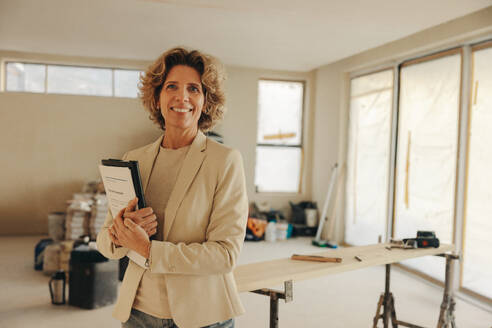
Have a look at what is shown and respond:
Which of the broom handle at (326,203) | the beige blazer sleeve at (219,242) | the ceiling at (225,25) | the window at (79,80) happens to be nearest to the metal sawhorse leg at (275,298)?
the beige blazer sleeve at (219,242)

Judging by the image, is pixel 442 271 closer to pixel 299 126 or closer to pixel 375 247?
pixel 375 247

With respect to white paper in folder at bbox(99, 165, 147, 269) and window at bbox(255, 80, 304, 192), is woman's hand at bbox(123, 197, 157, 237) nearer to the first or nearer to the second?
white paper in folder at bbox(99, 165, 147, 269)

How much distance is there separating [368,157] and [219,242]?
538cm

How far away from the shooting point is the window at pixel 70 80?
7215 mm

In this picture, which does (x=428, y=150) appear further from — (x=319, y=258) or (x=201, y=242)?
(x=201, y=242)

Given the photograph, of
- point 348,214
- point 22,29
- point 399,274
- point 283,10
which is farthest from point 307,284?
point 22,29

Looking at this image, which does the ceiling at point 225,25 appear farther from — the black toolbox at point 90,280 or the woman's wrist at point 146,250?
the woman's wrist at point 146,250

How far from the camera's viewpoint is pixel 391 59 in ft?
18.9

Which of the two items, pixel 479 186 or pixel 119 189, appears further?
pixel 479 186

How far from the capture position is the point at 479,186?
14.3 ft

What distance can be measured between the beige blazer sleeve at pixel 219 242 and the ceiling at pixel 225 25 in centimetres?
323

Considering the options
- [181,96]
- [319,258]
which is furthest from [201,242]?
[319,258]

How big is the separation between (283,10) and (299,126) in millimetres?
3802

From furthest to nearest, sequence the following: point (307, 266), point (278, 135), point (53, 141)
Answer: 1. point (278, 135)
2. point (53, 141)
3. point (307, 266)
